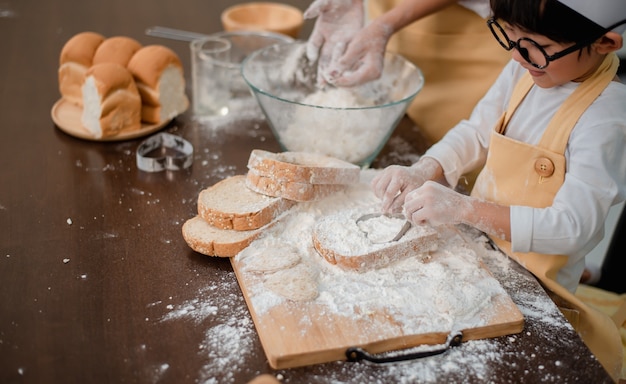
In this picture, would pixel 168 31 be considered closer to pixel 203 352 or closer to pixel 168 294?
pixel 168 294

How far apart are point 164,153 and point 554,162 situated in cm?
100

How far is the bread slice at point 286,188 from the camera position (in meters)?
1.39

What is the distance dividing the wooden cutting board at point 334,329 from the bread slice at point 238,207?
0.18 m

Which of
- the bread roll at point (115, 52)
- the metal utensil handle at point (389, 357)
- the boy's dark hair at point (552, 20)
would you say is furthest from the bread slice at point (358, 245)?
the bread roll at point (115, 52)

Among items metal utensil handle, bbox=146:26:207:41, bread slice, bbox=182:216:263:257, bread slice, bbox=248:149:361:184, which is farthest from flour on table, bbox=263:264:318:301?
metal utensil handle, bbox=146:26:207:41

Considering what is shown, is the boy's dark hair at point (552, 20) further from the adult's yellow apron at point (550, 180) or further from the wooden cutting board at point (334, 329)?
the wooden cutting board at point (334, 329)

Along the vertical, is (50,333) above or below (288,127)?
below

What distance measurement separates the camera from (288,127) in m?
1.65

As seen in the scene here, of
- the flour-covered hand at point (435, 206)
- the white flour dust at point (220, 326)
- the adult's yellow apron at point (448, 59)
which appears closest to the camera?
the white flour dust at point (220, 326)

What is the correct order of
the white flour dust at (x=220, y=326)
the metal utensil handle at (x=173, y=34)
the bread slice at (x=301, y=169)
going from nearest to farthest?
1. the white flour dust at (x=220, y=326)
2. the bread slice at (x=301, y=169)
3. the metal utensil handle at (x=173, y=34)

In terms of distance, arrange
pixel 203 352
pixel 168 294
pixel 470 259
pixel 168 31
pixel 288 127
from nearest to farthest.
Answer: pixel 203 352 → pixel 168 294 → pixel 470 259 → pixel 288 127 → pixel 168 31

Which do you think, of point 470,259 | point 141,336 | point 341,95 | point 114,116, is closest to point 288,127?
point 341,95

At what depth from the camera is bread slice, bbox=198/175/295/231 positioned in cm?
134

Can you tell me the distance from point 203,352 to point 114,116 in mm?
875
